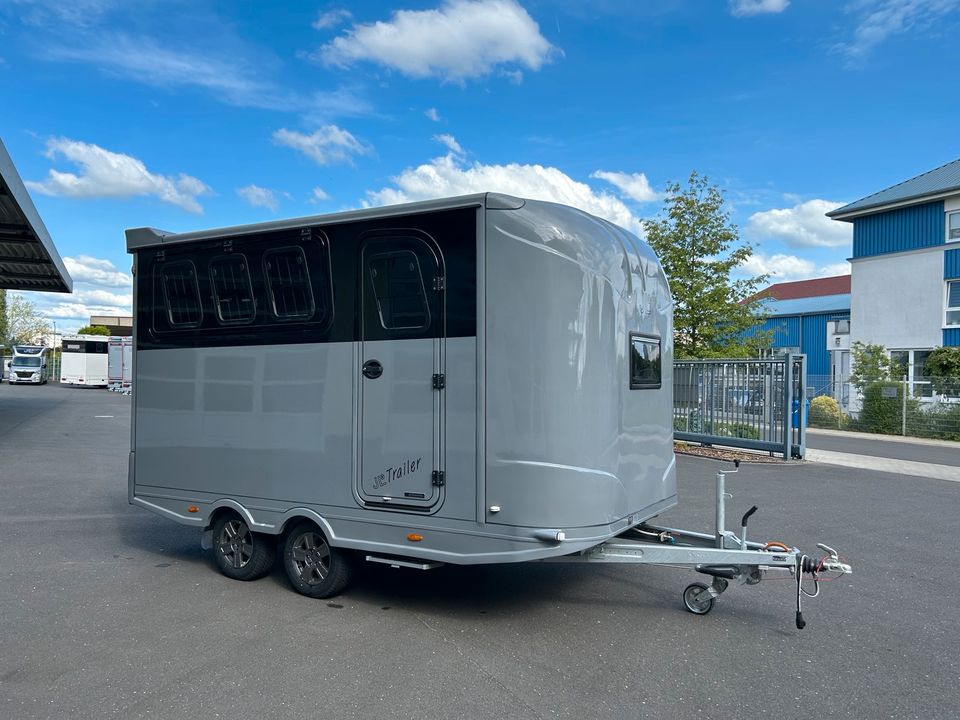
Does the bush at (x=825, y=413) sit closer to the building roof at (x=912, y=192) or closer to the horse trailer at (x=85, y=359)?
the building roof at (x=912, y=192)

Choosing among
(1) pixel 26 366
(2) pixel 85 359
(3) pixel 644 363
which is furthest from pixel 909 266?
(1) pixel 26 366

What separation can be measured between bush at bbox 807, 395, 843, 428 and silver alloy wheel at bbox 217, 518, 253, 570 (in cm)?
2167

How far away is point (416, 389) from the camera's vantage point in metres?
5.57

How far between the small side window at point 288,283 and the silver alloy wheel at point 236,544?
5.98ft

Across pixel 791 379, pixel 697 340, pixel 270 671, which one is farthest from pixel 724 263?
pixel 270 671

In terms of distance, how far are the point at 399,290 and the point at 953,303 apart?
29.0 metres

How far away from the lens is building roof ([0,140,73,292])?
47.2ft

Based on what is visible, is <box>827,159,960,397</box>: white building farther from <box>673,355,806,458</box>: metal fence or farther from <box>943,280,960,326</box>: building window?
<box>673,355,806,458</box>: metal fence

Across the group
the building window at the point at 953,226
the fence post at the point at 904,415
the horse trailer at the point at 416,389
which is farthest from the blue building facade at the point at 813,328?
the horse trailer at the point at 416,389

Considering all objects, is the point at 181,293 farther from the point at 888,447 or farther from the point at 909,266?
the point at 909,266

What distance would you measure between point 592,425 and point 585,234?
130 centimetres

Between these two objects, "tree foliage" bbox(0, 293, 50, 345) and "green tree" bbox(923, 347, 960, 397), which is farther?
"tree foliage" bbox(0, 293, 50, 345)

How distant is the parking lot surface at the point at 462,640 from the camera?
14.1ft

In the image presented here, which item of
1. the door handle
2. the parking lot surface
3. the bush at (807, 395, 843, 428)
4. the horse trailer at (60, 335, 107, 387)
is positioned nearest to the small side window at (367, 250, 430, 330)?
the door handle
